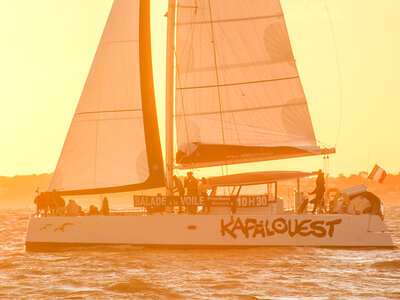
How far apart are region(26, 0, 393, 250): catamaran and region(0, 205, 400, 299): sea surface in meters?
1.64

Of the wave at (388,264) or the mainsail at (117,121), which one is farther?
the mainsail at (117,121)

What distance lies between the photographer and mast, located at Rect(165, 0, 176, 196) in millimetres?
26844

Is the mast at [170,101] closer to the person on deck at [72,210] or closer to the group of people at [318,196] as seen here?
the person on deck at [72,210]

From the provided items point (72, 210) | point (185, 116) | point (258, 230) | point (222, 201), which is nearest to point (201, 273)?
point (258, 230)

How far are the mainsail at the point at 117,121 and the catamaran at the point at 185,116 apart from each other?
0.04 m

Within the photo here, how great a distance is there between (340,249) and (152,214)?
6.67m

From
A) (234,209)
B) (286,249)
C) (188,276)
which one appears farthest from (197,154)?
(188,276)

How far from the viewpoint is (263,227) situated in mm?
25484

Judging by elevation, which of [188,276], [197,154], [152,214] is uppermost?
[197,154]

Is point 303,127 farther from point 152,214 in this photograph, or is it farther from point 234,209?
point 152,214

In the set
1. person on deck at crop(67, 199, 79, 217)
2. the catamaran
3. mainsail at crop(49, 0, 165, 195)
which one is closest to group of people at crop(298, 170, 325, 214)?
the catamaran

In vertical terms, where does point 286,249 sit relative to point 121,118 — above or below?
below

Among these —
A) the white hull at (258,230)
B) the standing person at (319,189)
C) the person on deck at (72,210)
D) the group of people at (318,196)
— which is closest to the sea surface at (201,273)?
the white hull at (258,230)

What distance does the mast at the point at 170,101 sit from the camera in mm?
26844
